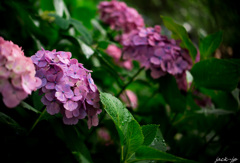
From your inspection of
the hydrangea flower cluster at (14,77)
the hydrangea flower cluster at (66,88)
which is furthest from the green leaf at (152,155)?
the hydrangea flower cluster at (14,77)

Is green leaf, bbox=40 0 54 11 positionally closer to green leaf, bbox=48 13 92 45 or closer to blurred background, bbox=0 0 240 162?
blurred background, bbox=0 0 240 162

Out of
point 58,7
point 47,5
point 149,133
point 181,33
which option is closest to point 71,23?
point 58,7

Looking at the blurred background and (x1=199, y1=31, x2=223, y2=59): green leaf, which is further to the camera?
(x1=199, y1=31, x2=223, y2=59): green leaf

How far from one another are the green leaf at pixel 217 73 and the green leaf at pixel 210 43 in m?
0.15

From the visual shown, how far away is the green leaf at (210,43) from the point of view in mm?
1065

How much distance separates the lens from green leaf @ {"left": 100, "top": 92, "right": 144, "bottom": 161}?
Result: 62 cm

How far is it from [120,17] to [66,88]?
0.95 metres

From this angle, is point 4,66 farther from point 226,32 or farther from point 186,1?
point 186,1

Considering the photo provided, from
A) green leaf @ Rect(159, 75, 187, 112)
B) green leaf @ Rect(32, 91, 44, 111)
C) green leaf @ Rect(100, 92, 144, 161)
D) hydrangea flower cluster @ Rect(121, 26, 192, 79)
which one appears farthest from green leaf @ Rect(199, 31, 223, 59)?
green leaf @ Rect(32, 91, 44, 111)

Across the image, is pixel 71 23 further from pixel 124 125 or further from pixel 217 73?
pixel 217 73

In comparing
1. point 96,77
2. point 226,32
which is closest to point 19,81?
point 96,77

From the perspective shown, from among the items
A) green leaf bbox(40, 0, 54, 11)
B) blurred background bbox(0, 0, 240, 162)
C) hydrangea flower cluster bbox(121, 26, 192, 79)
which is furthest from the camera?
green leaf bbox(40, 0, 54, 11)

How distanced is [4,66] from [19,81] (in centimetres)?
5

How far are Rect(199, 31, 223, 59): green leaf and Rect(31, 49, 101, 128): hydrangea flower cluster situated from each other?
0.68 meters
